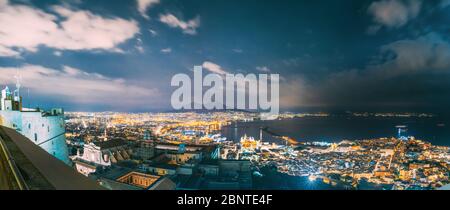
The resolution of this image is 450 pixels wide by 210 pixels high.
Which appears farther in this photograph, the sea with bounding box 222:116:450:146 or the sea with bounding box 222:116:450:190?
the sea with bounding box 222:116:450:146

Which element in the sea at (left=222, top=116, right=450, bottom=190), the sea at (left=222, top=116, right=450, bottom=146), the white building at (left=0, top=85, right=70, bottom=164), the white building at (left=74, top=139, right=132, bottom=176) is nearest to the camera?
the white building at (left=0, top=85, right=70, bottom=164)

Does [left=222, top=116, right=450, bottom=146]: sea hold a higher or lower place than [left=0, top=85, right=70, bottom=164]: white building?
lower

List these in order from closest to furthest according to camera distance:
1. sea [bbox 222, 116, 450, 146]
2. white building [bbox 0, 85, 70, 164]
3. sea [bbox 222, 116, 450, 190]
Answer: white building [bbox 0, 85, 70, 164] < sea [bbox 222, 116, 450, 190] < sea [bbox 222, 116, 450, 146]

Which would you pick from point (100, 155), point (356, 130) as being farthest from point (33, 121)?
point (356, 130)

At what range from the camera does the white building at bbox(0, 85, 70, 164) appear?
509cm

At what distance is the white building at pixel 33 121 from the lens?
5090 millimetres

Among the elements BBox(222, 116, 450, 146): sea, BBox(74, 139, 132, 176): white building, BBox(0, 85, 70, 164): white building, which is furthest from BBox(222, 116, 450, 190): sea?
BBox(74, 139, 132, 176): white building

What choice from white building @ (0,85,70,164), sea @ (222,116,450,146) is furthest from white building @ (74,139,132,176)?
sea @ (222,116,450,146)

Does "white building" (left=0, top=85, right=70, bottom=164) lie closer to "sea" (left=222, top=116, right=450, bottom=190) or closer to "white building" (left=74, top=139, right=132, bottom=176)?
"white building" (left=74, top=139, right=132, bottom=176)

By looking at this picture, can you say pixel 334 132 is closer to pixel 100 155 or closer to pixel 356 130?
pixel 356 130

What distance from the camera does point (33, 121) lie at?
212 inches

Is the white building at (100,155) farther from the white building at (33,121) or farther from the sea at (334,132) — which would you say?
the sea at (334,132)
